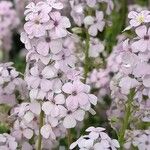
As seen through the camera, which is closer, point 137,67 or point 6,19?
point 137,67

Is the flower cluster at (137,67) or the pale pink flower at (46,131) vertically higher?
the flower cluster at (137,67)

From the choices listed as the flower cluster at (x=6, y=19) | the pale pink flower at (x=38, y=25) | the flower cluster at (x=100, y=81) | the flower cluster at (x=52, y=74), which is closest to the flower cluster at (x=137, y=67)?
the flower cluster at (x=52, y=74)

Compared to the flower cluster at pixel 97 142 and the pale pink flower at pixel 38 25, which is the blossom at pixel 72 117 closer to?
the flower cluster at pixel 97 142

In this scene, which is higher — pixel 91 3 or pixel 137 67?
pixel 91 3

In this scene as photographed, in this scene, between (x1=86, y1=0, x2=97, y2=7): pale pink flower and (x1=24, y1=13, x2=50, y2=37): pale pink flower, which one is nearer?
(x1=24, y1=13, x2=50, y2=37): pale pink flower

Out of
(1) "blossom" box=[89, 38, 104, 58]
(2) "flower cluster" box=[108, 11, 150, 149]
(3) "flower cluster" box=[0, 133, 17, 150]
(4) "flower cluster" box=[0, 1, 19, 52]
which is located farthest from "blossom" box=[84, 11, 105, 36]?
(4) "flower cluster" box=[0, 1, 19, 52]

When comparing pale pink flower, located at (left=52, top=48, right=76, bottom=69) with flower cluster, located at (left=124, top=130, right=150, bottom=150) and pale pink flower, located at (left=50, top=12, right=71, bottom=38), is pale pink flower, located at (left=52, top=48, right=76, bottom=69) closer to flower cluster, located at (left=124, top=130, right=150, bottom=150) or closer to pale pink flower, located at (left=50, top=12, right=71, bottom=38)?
pale pink flower, located at (left=50, top=12, right=71, bottom=38)

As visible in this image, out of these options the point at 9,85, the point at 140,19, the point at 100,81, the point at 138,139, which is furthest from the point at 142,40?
the point at 100,81

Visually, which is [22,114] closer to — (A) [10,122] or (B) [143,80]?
(A) [10,122]

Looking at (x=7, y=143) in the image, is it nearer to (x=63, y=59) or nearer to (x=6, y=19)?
(x=63, y=59)

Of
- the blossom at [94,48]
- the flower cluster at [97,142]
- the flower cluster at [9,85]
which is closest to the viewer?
the flower cluster at [97,142]

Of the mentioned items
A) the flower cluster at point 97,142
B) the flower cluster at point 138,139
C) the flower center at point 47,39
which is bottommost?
the flower cluster at point 138,139
